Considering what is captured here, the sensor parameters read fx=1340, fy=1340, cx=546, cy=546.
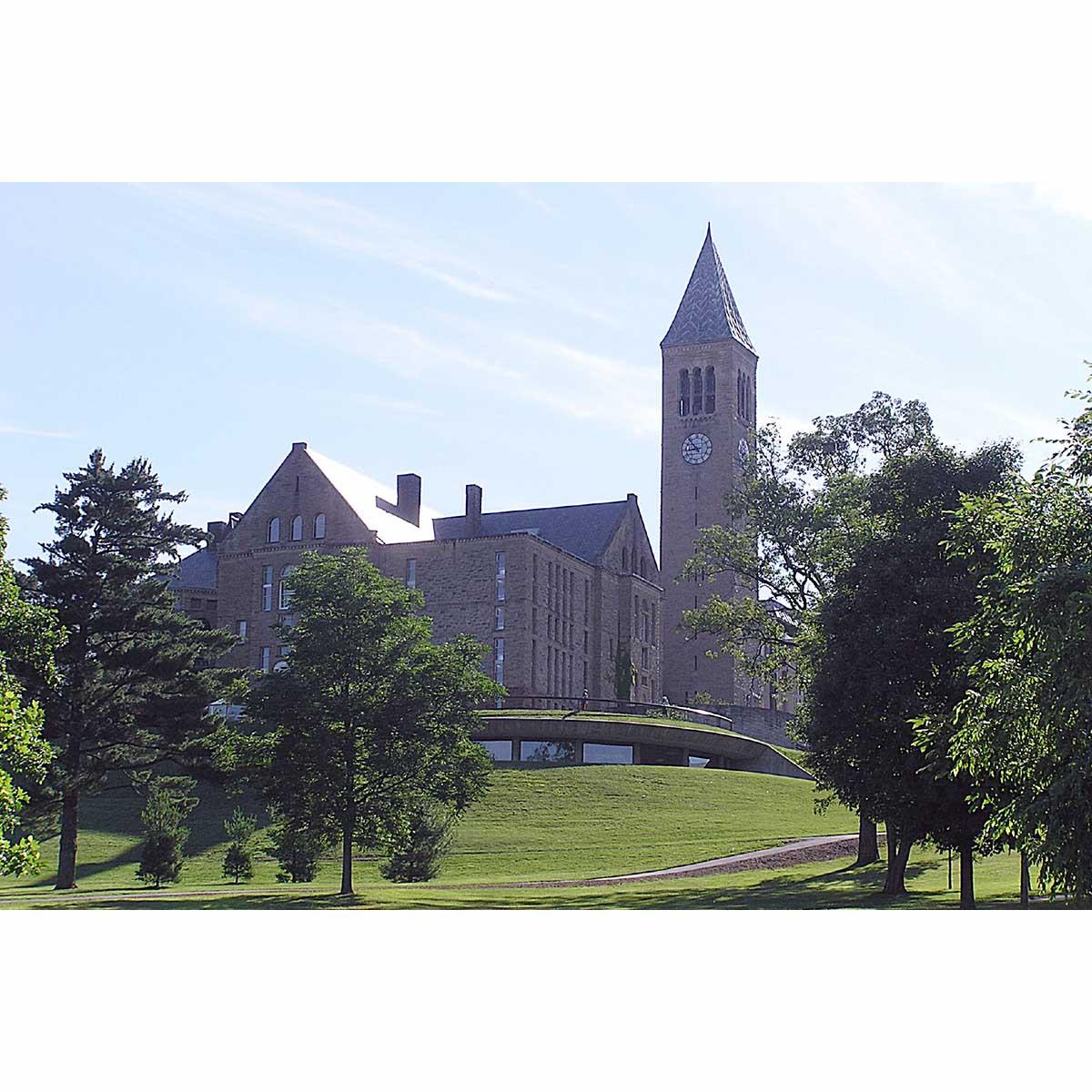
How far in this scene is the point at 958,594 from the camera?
79.6 ft

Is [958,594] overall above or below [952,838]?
above

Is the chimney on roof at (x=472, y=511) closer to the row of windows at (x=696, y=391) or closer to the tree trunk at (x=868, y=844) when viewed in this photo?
the row of windows at (x=696, y=391)

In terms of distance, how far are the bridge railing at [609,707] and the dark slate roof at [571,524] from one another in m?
14.8

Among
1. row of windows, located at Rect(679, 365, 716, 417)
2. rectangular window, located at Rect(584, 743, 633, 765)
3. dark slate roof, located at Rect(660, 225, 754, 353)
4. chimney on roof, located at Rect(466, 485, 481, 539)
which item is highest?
dark slate roof, located at Rect(660, 225, 754, 353)

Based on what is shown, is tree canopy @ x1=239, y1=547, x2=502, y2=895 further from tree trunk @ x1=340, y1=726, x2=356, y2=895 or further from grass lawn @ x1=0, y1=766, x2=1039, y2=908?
grass lawn @ x1=0, y1=766, x2=1039, y2=908

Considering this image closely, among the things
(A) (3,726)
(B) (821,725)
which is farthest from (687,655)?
(A) (3,726)

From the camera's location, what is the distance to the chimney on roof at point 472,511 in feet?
257

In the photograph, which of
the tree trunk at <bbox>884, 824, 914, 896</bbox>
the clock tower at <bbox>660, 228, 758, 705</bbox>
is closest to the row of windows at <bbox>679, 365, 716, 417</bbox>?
the clock tower at <bbox>660, 228, 758, 705</bbox>

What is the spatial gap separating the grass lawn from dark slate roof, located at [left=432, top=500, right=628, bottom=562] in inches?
1099

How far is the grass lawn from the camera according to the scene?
31.1 m

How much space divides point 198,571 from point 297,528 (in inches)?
495

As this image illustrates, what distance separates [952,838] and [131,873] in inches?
1099

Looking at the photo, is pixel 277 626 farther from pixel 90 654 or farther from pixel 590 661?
pixel 590 661

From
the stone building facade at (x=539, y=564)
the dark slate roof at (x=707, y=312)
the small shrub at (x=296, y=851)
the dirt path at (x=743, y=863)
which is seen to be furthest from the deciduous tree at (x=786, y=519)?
the dark slate roof at (x=707, y=312)
